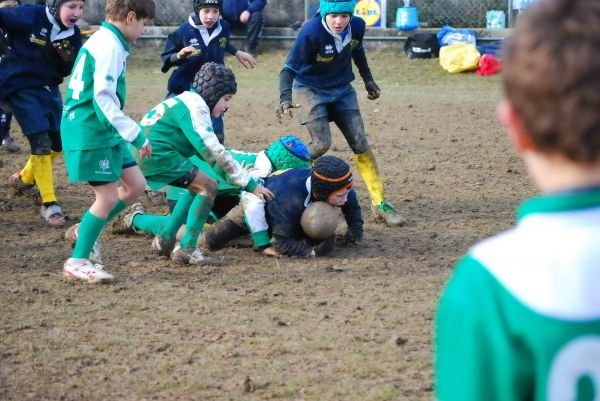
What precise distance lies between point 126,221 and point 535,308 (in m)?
5.71

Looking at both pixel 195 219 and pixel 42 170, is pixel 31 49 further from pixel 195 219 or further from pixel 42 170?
pixel 195 219

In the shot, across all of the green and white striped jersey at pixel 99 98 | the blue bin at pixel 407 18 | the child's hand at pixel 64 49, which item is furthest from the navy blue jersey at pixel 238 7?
the green and white striped jersey at pixel 99 98

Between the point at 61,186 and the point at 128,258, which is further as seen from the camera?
the point at 61,186

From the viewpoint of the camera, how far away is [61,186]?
345 inches

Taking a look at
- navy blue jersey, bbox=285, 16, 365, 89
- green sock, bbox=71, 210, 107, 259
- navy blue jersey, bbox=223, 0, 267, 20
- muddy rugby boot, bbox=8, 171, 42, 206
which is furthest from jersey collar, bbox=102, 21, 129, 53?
navy blue jersey, bbox=223, 0, 267, 20

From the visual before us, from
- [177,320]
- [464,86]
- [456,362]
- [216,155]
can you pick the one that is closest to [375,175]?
[216,155]

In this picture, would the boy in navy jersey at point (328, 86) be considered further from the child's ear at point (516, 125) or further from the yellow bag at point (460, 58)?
the yellow bag at point (460, 58)

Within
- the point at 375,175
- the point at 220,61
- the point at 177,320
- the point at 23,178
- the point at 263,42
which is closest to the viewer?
the point at 177,320

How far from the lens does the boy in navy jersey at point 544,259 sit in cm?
148

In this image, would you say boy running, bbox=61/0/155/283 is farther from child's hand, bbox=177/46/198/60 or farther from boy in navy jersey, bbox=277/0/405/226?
child's hand, bbox=177/46/198/60

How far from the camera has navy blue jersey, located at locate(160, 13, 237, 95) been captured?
846cm

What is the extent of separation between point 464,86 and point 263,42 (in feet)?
16.4

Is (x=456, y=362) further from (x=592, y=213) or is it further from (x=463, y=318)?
(x=592, y=213)

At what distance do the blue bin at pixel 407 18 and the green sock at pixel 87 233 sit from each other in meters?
13.0
